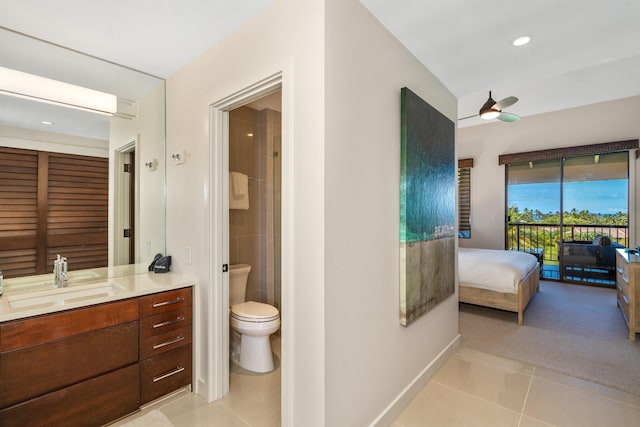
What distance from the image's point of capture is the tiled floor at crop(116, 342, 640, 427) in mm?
1912

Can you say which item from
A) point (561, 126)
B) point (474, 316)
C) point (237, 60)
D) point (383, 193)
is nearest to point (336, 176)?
point (383, 193)

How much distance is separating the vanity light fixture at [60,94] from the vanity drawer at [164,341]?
1.68m

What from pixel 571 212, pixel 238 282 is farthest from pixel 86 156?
pixel 571 212

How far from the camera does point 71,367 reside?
66.6 inches

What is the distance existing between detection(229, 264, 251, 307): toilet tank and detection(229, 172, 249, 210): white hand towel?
586 millimetres

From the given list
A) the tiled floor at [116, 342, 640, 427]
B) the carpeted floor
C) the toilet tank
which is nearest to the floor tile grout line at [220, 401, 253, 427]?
the tiled floor at [116, 342, 640, 427]

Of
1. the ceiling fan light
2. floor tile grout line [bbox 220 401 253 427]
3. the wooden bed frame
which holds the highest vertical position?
the ceiling fan light

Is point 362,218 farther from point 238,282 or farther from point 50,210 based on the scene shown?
point 50,210

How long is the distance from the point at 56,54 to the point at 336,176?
83.0 inches

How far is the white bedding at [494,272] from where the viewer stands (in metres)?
3.52

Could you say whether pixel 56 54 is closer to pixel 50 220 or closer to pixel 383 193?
pixel 50 220

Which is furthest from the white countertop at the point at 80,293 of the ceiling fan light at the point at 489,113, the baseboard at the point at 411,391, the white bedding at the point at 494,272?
the ceiling fan light at the point at 489,113

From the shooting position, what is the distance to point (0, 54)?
188cm

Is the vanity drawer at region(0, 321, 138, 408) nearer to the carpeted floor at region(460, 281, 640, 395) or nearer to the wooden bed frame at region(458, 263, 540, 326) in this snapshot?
the carpeted floor at region(460, 281, 640, 395)
